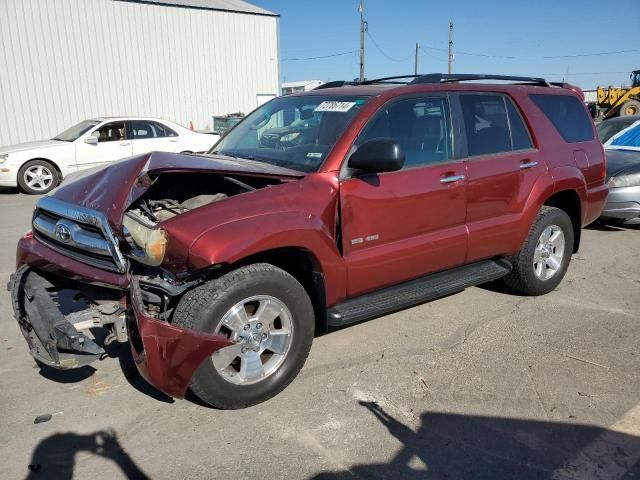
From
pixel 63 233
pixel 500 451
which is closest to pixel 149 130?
pixel 63 233

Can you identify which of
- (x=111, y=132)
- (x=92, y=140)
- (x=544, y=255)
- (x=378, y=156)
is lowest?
(x=544, y=255)

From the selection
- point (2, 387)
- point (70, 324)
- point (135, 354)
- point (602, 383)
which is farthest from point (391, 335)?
point (2, 387)

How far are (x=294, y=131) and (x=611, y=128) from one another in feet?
25.0

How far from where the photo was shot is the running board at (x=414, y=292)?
3.46 metres

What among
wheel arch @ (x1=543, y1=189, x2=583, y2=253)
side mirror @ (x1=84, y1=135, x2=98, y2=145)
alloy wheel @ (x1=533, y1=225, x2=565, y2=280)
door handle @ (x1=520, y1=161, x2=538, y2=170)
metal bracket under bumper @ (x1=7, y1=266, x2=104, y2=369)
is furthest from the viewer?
side mirror @ (x1=84, y1=135, x2=98, y2=145)

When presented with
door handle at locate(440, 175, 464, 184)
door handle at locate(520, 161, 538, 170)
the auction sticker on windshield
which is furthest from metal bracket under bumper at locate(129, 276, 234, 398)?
door handle at locate(520, 161, 538, 170)

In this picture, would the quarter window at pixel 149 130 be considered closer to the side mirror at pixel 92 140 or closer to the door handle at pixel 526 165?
the side mirror at pixel 92 140

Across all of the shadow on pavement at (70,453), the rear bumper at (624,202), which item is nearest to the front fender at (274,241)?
the shadow on pavement at (70,453)

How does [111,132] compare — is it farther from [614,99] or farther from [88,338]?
[614,99]

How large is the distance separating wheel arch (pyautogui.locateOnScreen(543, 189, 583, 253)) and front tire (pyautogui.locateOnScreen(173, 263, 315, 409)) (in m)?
3.00

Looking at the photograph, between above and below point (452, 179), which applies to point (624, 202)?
below

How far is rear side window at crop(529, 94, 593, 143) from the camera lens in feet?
16.0

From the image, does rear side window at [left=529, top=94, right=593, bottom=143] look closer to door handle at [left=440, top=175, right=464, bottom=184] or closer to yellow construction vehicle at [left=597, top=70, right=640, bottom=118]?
door handle at [left=440, top=175, right=464, bottom=184]

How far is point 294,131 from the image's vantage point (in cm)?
400
